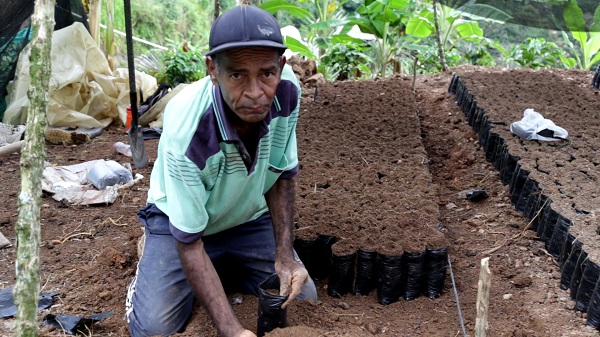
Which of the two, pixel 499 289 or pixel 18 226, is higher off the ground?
pixel 18 226

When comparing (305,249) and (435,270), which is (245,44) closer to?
(305,249)

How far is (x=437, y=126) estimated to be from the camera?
Result: 6.69 m

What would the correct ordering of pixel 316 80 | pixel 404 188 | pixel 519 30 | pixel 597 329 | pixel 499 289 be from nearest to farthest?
pixel 597 329
pixel 499 289
pixel 404 188
pixel 316 80
pixel 519 30

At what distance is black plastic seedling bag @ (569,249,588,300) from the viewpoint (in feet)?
10.3

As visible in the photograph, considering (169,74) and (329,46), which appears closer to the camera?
(169,74)

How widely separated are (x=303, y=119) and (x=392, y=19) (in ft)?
10.8

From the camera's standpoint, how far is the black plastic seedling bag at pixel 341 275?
3332 mm

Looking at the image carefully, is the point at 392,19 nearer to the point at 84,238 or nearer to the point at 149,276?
the point at 84,238

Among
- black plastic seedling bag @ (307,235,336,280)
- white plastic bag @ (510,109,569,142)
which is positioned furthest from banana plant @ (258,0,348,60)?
black plastic seedling bag @ (307,235,336,280)

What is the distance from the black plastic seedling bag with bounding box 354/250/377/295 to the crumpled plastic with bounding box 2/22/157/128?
4217 millimetres

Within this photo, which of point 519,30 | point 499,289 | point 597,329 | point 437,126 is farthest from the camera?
point 519,30

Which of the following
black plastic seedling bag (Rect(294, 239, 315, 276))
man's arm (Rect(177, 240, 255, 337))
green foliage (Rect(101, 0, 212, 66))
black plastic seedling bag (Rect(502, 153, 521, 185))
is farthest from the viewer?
green foliage (Rect(101, 0, 212, 66))

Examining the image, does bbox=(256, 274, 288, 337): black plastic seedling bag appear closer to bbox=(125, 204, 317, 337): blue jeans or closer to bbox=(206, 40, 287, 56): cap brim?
bbox=(125, 204, 317, 337): blue jeans

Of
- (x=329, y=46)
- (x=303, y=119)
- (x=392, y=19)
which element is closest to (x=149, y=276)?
(x=303, y=119)
